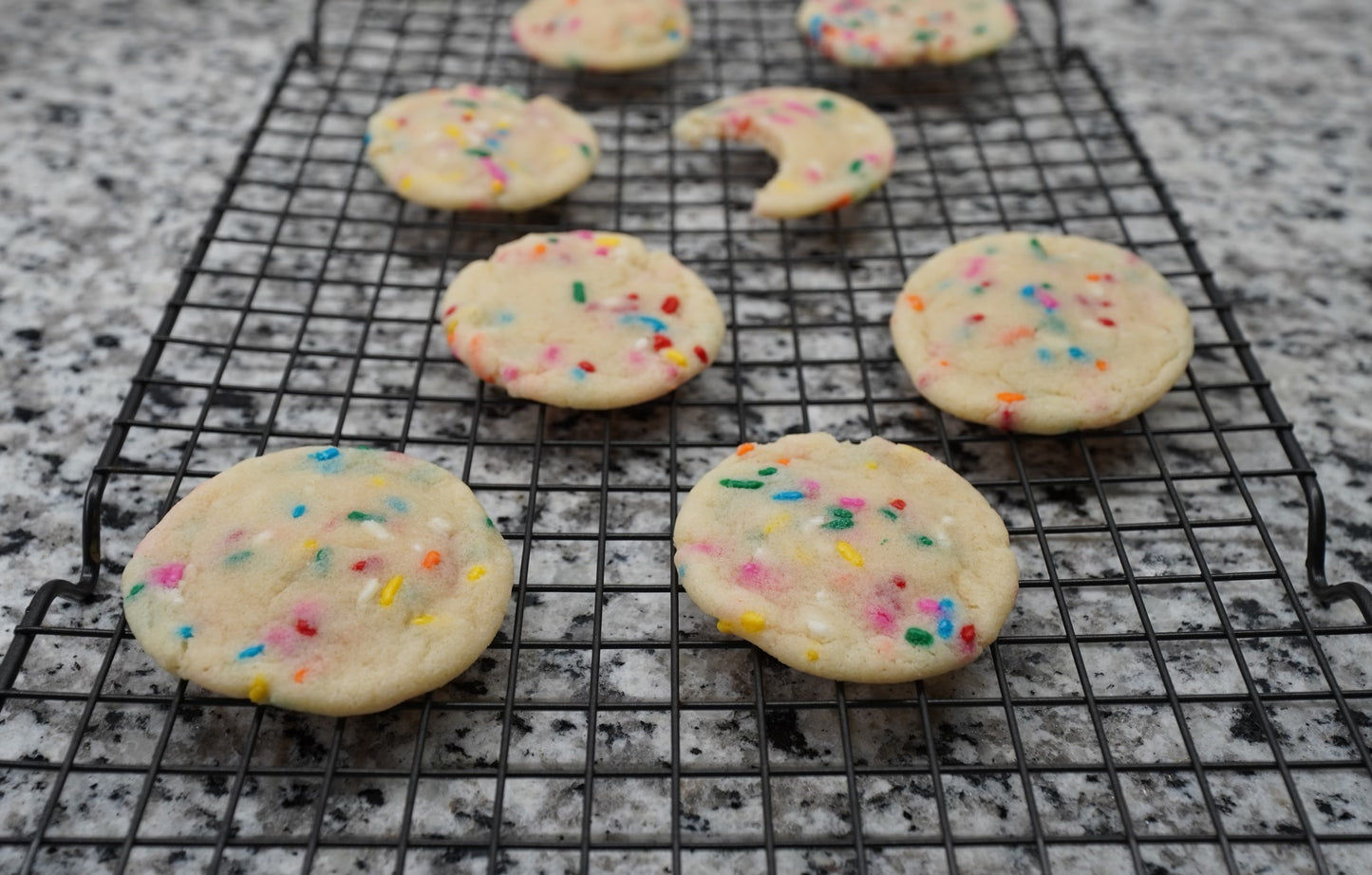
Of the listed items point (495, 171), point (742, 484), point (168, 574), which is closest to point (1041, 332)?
point (742, 484)

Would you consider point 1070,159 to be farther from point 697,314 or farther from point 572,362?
point 572,362

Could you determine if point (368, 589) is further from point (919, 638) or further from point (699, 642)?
point (919, 638)

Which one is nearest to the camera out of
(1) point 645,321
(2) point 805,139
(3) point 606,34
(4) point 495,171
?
(1) point 645,321

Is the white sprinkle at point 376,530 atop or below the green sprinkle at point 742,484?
below

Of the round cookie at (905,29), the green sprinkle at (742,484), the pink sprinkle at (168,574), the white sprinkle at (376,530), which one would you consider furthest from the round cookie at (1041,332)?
the pink sprinkle at (168,574)

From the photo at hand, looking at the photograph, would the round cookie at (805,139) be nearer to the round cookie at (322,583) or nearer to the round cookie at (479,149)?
the round cookie at (479,149)

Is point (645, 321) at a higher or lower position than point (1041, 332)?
lower

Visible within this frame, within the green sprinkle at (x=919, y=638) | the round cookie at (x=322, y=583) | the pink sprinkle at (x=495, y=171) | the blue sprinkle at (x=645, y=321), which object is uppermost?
the green sprinkle at (x=919, y=638)

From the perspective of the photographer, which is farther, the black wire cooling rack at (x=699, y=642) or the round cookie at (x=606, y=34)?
the round cookie at (x=606, y=34)
